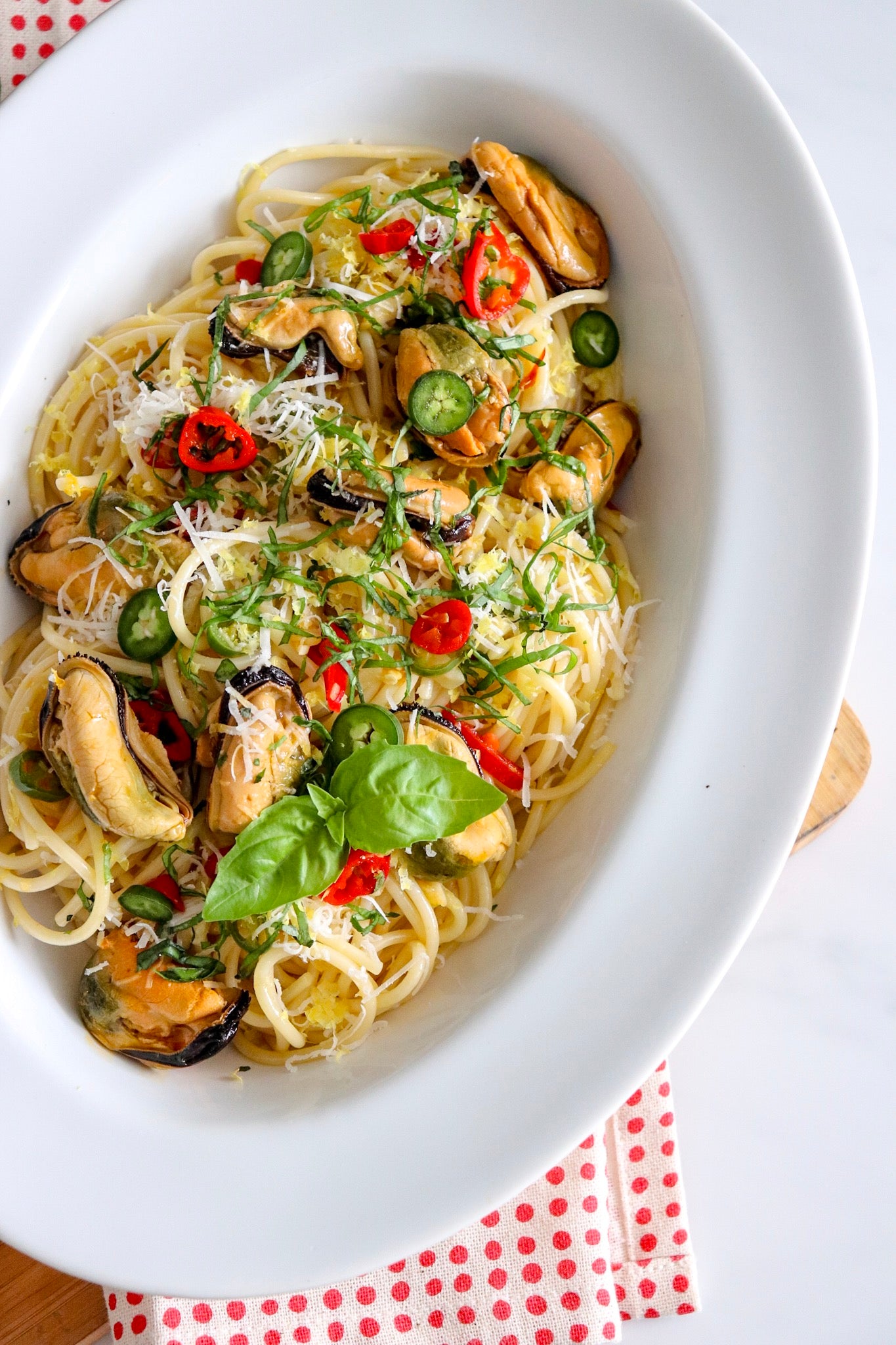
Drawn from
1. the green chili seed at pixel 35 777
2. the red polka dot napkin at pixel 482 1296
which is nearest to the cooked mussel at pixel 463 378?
the green chili seed at pixel 35 777

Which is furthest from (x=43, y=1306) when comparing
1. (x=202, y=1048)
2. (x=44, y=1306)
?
(x=202, y=1048)

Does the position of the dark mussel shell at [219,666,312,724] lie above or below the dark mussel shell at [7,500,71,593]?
below

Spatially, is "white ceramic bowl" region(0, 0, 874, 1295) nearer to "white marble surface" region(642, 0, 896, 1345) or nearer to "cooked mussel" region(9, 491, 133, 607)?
"cooked mussel" region(9, 491, 133, 607)

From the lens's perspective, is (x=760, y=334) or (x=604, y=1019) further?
(x=760, y=334)

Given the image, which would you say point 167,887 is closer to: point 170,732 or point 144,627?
point 170,732

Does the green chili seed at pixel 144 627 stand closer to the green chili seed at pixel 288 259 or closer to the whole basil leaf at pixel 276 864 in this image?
the whole basil leaf at pixel 276 864

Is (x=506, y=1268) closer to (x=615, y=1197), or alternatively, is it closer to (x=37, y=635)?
(x=615, y=1197)

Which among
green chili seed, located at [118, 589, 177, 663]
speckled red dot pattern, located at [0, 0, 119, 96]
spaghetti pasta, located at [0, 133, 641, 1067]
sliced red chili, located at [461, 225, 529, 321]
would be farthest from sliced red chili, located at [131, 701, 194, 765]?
speckled red dot pattern, located at [0, 0, 119, 96]

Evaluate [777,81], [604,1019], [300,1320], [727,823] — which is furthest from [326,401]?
[300,1320]

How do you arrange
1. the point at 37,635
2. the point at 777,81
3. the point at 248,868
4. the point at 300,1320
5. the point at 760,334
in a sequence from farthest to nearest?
the point at 777,81
the point at 300,1320
the point at 37,635
the point at 760,334
the point at 248,868
